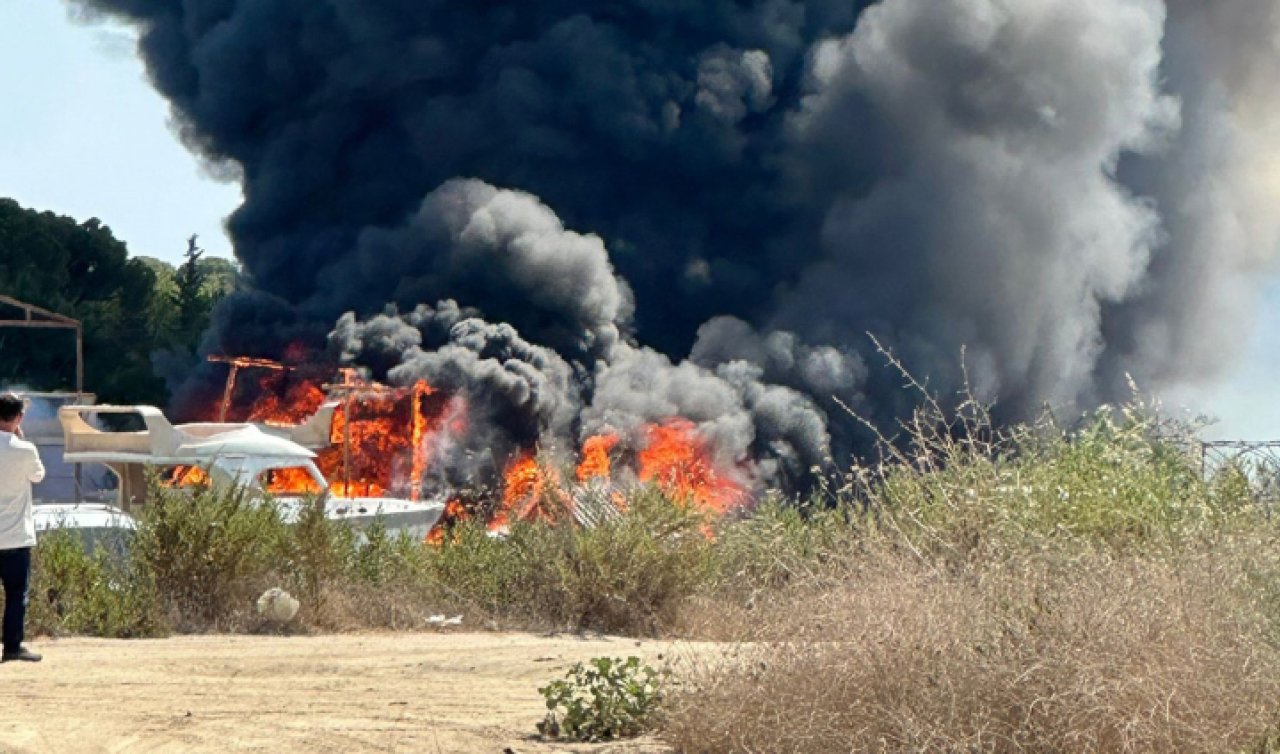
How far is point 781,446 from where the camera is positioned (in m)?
38.6

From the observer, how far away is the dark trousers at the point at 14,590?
41.9 ft

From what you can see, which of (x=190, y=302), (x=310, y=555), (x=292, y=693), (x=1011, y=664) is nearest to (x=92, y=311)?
(x=190, y=302)

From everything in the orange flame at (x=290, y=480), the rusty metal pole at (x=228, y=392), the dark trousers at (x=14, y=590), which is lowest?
the dark trousers at (x=14, y=590)

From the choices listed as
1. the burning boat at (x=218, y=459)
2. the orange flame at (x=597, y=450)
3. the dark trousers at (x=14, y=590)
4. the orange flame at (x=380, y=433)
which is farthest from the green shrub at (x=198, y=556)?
the orange flame at (x=380, y=433)

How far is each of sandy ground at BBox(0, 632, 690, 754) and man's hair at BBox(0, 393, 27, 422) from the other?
1824 mm

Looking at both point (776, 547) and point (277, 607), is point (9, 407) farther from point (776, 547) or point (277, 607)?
point (776, 547)

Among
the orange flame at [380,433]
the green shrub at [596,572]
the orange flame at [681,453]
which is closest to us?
the green shrub at [596,572]

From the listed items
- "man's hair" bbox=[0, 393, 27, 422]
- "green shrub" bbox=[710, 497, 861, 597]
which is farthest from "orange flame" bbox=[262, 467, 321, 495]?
"man's hair" bbox=[0, 393, 27, 422]

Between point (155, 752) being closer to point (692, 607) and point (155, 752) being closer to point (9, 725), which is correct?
point (9, 725)

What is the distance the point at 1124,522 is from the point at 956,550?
69.2 inches

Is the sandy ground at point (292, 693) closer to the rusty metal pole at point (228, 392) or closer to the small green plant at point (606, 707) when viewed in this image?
the small green plant at point (606, 707)

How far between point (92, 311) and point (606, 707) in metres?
41.1

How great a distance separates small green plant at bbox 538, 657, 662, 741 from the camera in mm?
10148

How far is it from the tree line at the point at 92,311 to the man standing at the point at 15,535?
98.0 ft
